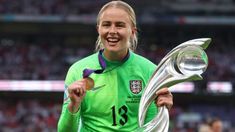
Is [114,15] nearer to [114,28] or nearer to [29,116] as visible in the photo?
[114,28]

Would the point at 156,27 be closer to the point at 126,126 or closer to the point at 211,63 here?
the point at 211,63

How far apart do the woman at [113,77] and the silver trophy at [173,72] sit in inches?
4.1

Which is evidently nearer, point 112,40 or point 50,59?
point 112,40

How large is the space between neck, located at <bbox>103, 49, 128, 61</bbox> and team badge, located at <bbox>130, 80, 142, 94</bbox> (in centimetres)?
13

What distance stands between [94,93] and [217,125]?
3.80 metres

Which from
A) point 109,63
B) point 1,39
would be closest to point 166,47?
point 1,39

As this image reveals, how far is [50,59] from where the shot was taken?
2408 cm

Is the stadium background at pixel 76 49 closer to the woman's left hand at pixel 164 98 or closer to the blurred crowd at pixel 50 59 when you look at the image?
the blurred crowd at pixel 50 59

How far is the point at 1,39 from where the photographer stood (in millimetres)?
25469

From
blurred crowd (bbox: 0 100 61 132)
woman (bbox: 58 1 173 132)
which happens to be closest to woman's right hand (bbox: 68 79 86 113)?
woman (bbox: 58 1 173 132)

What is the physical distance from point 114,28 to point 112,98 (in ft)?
1.12

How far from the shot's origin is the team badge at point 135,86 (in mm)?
2727

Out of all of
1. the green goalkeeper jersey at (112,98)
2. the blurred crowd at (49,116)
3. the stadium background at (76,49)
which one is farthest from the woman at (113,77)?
the stadium background at (76,49)

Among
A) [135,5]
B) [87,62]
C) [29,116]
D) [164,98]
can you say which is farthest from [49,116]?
[164,98]
